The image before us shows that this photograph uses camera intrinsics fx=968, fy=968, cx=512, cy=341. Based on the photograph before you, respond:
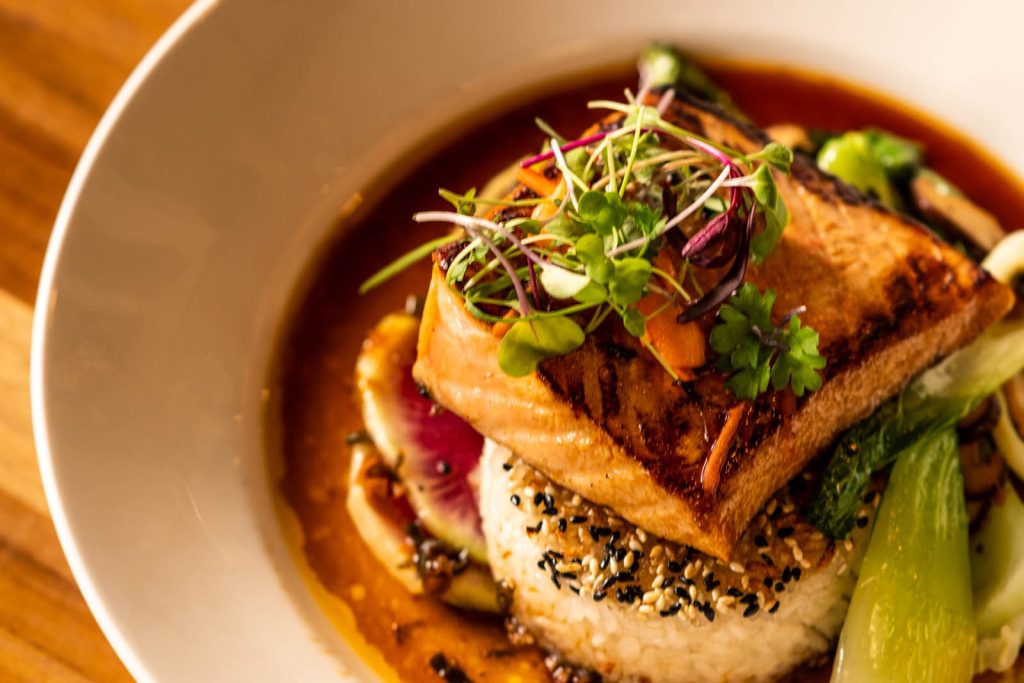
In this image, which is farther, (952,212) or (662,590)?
(952,212)

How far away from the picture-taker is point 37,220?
13.0ft

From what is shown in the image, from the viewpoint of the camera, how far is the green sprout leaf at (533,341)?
271 centimetres

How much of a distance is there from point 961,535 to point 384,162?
2679 mm

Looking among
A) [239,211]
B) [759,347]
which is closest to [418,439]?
[239,211]

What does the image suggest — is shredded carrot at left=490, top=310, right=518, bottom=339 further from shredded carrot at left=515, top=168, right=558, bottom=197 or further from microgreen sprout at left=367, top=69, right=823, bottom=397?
shredded carrot at left=515, top=168, right=558, bottom=197

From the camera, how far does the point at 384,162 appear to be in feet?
13.7

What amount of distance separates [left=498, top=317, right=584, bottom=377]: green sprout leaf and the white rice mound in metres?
0.72

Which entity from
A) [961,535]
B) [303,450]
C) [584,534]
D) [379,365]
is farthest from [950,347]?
[303,450]

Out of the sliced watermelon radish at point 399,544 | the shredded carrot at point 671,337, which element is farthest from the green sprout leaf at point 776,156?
the sliced watermelon radish at point 399,544

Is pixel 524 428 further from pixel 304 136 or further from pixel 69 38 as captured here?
pixel 69 38

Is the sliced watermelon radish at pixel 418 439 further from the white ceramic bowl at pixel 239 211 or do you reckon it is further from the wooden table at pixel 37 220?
the wooden table at pixel 37 220

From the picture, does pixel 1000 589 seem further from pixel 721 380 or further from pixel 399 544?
pixel 399 544

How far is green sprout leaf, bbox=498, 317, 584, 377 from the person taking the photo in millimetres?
2705

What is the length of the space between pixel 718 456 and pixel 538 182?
3.32 ft
